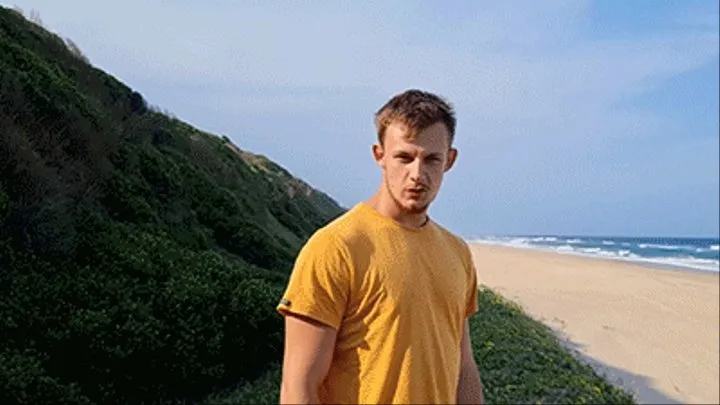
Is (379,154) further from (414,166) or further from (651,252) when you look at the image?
(651,252)

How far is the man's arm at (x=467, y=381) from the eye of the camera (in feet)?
8.45

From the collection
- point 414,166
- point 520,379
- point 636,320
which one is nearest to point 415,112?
point 414,166

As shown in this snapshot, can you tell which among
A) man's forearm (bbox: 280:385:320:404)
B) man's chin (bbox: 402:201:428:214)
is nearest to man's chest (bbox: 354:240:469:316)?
man's chin (bbox: 402:201:428:214)

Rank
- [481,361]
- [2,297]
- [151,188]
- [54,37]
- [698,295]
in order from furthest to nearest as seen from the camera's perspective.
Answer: [698,295], [54,37], [151,188], [481,361], [2,297]

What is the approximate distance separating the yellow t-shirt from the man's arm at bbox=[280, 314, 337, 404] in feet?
0.10

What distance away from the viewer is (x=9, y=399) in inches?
256

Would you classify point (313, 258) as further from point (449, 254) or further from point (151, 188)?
point (151, 188)

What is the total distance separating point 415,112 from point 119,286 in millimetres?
6737

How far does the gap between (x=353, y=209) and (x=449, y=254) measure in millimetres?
301

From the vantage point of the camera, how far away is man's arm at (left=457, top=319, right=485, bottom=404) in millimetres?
2576

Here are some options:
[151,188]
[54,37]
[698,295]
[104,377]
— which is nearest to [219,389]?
[104,377]

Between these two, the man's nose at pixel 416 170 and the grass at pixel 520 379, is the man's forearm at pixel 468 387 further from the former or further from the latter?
the grass at pixel 520 379

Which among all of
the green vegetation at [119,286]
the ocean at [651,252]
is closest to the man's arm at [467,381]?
the green vegetation at [119,286]

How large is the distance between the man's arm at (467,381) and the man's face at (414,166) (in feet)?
1.49
